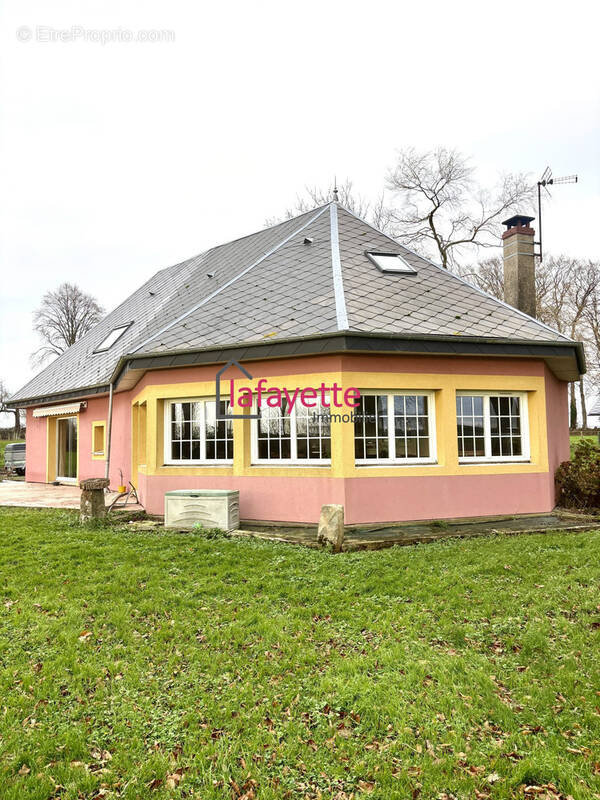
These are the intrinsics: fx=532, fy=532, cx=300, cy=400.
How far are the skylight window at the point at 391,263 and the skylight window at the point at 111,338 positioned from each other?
8.40 metres

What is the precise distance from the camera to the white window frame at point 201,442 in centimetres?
968

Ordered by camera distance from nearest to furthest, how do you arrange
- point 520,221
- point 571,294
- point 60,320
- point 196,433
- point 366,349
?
point 366,349, point 196,433, point 520,221, point 571,294, point 60,320

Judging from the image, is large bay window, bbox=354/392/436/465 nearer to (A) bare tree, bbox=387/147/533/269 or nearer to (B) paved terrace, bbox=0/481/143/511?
(B) paved terrace, bbox=0/481/143/511

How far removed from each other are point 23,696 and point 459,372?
24.9 ft

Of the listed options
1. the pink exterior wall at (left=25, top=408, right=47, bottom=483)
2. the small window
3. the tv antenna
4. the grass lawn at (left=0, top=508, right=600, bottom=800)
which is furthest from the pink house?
the pink exterior wall at (left=25, top=408, right=47, bottom=483)

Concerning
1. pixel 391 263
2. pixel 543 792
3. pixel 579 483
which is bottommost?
pixel 543 792

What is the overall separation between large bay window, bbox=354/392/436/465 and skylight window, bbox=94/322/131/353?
980cm

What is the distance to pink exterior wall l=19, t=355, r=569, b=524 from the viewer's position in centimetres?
848

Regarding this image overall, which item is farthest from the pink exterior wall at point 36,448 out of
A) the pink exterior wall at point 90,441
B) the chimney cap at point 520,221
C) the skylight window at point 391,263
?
the chimney cap at point 520,221

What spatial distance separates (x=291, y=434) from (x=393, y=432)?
1715 mm

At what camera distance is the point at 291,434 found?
902 cm

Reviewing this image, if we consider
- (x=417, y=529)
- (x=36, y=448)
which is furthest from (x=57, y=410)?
(x=417, y=529)

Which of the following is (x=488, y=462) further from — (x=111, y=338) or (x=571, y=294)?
(x=571, y=294)

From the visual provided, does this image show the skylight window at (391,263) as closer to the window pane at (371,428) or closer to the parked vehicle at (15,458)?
the window pane at (371,428)
